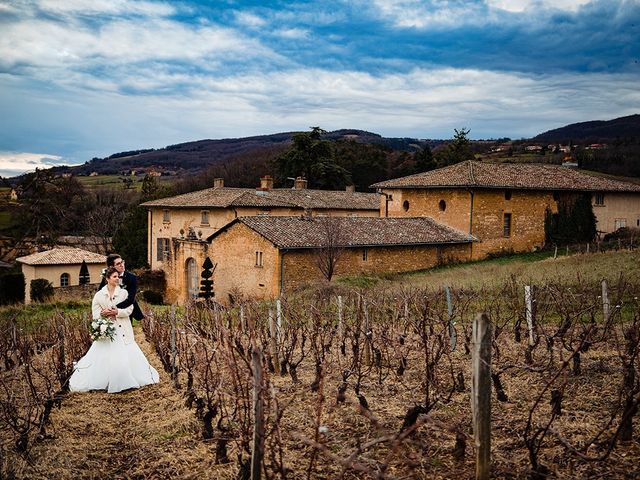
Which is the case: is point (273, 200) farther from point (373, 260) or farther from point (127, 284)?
point (127, 284)

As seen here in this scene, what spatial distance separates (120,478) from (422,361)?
17.3 ft

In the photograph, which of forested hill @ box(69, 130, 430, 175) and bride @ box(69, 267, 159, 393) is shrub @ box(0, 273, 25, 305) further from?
forested hill @ box(69, 130, 430, 175)

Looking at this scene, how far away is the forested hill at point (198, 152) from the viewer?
109m

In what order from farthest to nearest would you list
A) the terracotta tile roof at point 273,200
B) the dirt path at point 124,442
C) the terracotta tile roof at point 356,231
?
1. the terracotta tile roof at point 273,200
2. the terracotta tile roof at point 356,231
3. the dirt path at point 124,442

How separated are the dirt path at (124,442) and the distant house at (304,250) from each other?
15.4 meters

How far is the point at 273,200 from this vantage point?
3581cm

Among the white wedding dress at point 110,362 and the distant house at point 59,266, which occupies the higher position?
the white wedding dress at point 110,362

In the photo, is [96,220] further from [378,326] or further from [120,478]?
[120,478]

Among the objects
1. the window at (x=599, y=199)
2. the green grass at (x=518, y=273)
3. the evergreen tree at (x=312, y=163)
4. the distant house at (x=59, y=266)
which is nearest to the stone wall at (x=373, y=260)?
the green grass at (x=518, y=273)

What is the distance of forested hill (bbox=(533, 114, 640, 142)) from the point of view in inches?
3332

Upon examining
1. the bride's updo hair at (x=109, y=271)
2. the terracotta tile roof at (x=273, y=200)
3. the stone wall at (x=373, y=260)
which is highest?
the terracotta tile roof at (x=273, y=200)

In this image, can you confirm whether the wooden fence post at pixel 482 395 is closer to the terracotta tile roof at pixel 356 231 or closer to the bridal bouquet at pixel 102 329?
the bridal bouquet at pixel 102 329

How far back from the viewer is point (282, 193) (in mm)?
38562

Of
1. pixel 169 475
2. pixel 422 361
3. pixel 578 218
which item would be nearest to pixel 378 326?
pixel 422 361
